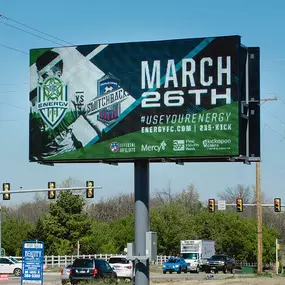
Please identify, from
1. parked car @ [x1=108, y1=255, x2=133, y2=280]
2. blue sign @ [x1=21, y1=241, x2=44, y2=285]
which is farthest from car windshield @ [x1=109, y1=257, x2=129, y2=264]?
blue sign @ [x1=21, y1=241, x2=44, y2=285]

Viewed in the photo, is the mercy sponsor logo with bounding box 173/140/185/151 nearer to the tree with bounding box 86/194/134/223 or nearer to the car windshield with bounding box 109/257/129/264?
the car windshield with bounding box 109/257/129/264

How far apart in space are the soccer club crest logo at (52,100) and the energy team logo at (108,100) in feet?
3.82

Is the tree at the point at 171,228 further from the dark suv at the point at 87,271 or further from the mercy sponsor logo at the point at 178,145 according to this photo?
the mercy sponsor logo at the point at 178,145

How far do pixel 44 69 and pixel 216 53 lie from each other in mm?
6653

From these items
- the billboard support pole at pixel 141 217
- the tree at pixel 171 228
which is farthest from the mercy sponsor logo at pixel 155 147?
the tree at pixel 171 228

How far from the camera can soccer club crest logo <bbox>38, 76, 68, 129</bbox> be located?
27844 millimetres

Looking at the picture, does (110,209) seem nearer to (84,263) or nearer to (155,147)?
(84,263)

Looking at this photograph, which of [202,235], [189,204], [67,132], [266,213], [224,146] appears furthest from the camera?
[266,213]

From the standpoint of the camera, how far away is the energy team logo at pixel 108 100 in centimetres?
2717

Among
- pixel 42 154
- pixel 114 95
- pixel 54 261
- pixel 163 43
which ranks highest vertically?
pixel 163 43

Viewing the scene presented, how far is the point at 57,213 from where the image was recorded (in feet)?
297

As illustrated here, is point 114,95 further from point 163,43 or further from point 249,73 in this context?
point 249,73

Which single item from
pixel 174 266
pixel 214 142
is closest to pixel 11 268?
pixel 174 266

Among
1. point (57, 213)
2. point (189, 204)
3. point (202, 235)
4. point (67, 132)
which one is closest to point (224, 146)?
point (67, 132)
